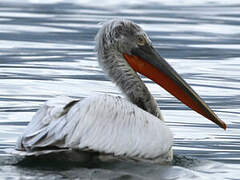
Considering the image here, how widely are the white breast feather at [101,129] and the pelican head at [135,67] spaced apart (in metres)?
0.64

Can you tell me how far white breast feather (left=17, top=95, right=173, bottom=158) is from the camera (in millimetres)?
7270

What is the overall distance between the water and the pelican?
17 cm

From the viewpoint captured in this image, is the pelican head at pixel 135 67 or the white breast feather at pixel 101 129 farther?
the pelican head at pixel 135 67

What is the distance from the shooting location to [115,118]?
7520 millimetres

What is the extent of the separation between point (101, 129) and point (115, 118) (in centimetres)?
17

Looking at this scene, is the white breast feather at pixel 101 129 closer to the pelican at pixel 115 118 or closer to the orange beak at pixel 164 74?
the pelican at pixel 115 118

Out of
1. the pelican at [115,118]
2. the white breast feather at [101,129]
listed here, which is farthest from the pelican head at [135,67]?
the white breast feather at [101,129]

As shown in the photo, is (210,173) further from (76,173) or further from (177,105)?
(177,105)

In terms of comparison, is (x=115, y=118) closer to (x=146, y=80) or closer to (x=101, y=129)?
(x=101, y=129)

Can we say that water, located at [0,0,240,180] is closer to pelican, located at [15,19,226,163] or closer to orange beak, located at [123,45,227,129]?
pelican, located at [15,19,226,163]

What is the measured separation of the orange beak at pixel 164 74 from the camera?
8.48 meters

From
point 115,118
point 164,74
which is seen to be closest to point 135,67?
point 164,74

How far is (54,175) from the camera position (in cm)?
725

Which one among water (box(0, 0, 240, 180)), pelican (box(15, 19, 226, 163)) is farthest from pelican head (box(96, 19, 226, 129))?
water (box(0, 0, 240, 180))
